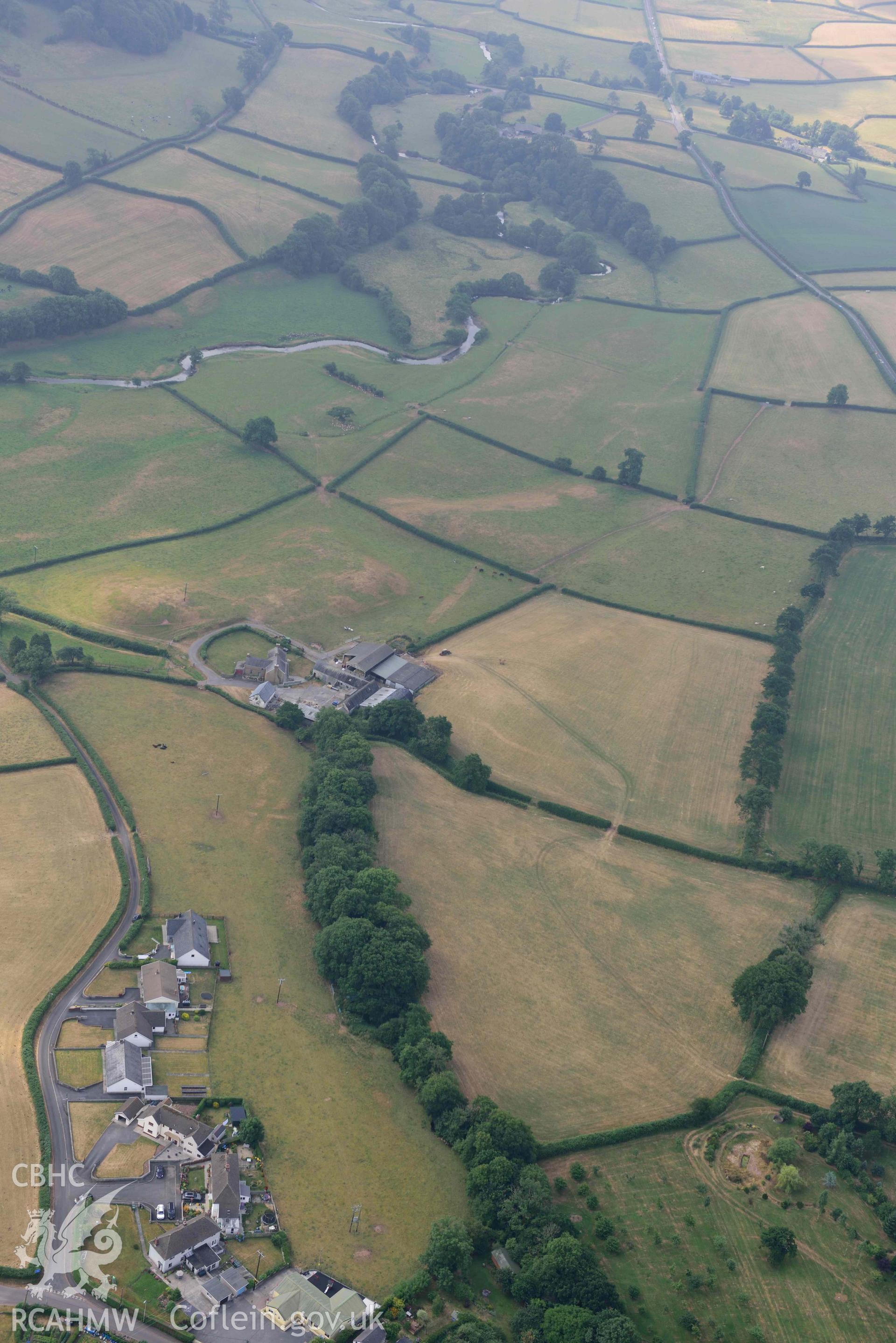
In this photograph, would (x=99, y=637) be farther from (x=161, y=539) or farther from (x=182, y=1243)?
(x=182, y=1243)

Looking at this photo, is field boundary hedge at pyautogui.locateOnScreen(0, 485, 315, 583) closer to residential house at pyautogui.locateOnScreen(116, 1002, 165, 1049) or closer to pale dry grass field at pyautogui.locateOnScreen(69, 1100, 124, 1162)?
residential house at pyautogui.locateOnScreen(116, 1002, 165, 1049)

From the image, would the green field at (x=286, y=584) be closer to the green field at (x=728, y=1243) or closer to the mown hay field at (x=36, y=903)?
the mown hay field at (x=36, y=903)

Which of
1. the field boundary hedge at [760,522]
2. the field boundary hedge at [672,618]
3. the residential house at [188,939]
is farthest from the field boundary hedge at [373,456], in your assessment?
the residential house at [188,939]

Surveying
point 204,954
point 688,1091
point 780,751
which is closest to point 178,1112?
point 204,954

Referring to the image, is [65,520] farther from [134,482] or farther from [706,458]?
[706,458]

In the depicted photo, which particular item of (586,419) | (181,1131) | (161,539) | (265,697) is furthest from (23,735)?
(586,419)

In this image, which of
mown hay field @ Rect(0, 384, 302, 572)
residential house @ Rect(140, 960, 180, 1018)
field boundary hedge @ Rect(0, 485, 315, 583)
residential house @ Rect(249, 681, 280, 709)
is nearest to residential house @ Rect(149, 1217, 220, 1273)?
residential house @ Rect(140, 960, 180, 1018)
